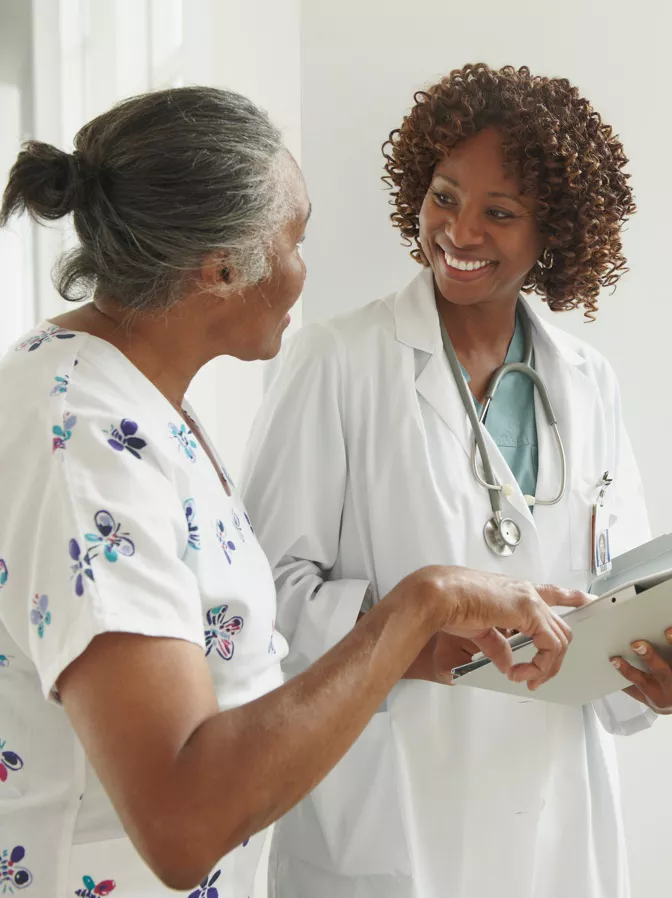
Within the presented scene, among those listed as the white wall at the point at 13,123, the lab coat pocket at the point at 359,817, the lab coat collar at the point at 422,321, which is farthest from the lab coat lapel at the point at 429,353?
the white wall at the point at 13,123

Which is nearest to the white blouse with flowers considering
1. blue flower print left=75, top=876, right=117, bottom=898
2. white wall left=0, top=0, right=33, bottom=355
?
blue flower print left=75, top=876, right=117, bottom=898

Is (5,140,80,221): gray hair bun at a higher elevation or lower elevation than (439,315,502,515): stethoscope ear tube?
higher

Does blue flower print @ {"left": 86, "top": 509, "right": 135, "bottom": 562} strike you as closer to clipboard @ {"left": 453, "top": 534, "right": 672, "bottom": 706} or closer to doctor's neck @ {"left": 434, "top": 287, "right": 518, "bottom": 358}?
clipboard @ {"left": 453, "top": 534, "right": 672, "bottom": 706}

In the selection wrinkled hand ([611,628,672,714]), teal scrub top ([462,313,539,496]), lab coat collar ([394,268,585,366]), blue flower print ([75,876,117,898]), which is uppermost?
lab coat collar ([394,268,585,366])

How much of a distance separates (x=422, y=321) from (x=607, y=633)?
64cm

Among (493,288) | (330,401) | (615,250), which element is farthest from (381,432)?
(615,250)

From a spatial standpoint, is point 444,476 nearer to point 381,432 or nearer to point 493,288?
point 381,432

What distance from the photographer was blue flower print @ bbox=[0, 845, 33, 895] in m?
1.00

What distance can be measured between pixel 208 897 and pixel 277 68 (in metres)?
1.45

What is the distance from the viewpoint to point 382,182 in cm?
191

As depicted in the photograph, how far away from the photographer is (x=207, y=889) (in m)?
1.09

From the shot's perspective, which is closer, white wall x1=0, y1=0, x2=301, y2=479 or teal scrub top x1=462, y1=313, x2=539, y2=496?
teal scrub top x1=462, y1=313, x2=539, y2=496

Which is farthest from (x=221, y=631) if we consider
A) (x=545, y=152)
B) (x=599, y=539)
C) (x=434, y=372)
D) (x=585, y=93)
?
(x=585, y=93)

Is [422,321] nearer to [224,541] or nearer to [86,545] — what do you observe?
[224,541]
